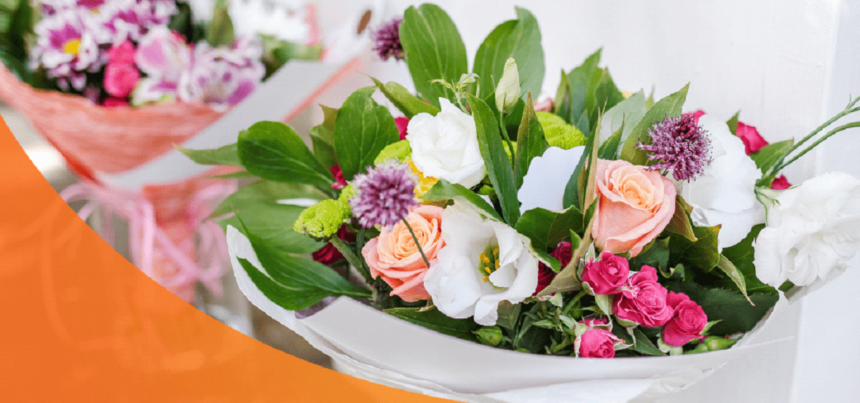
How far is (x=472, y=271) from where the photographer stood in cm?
35

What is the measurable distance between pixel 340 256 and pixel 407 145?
0.14 meters

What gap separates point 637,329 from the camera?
0.38 meters

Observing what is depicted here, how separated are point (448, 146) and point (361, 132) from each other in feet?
0.39

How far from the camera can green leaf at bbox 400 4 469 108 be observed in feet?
1.45

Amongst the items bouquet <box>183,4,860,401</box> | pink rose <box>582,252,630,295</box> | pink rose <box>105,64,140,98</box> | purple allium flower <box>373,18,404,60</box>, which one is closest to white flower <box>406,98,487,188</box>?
bouquet <box>183,4,860,401</box>

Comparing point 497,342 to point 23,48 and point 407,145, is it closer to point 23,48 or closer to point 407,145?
point 407,145

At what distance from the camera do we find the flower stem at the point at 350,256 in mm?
383

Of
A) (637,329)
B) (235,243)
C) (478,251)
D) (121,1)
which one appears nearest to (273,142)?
(235,243)

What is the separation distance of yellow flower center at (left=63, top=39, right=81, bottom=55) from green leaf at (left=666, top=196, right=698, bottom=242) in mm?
763

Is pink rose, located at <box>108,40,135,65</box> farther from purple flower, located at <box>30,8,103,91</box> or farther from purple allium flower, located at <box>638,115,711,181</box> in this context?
purple allium flower, located at <box>638,115,711,181</box>

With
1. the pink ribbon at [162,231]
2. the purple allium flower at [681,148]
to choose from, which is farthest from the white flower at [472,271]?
the pink ribbon at [162,231]

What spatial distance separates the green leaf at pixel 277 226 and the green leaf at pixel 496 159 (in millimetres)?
200

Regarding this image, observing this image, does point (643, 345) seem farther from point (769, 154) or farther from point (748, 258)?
point (769, 154)

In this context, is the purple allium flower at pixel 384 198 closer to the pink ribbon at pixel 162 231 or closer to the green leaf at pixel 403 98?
the green leaf at pixel 403 98
